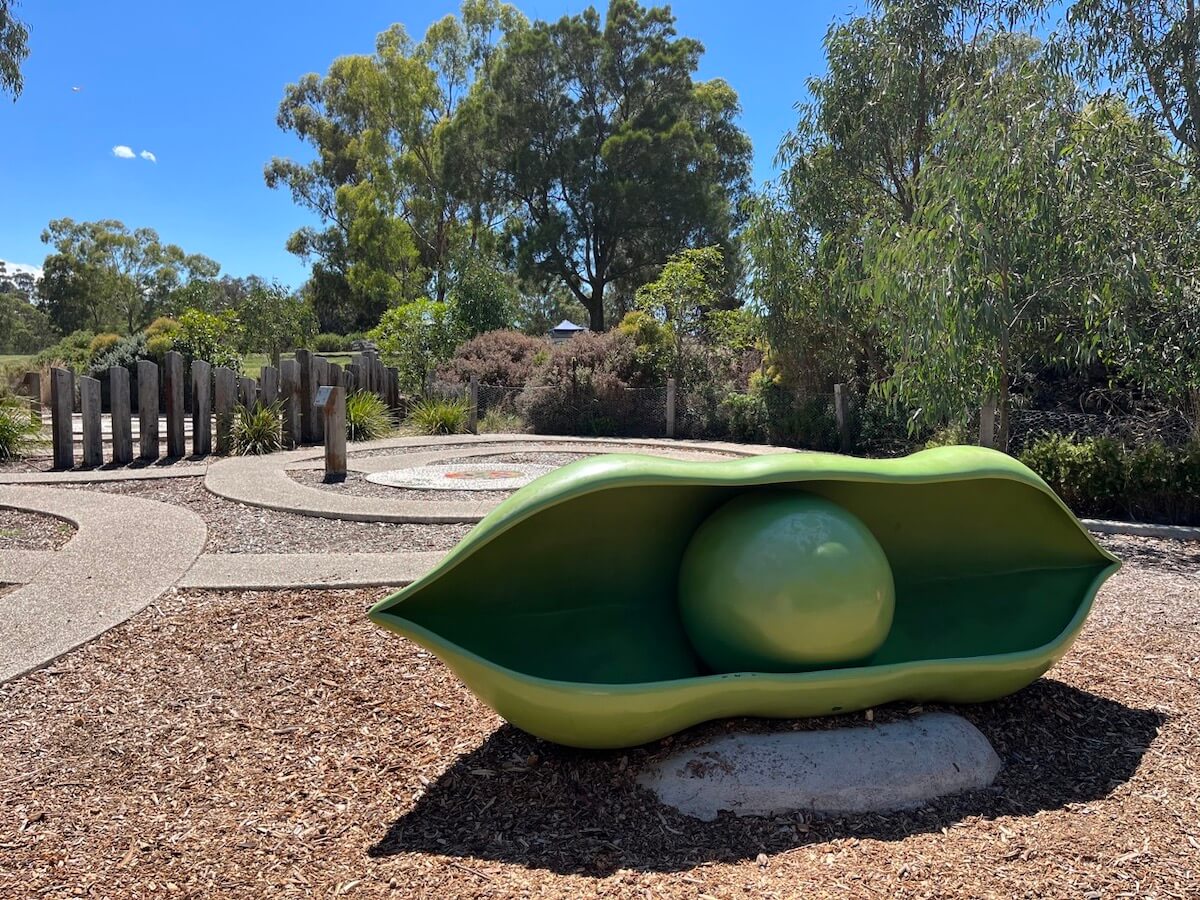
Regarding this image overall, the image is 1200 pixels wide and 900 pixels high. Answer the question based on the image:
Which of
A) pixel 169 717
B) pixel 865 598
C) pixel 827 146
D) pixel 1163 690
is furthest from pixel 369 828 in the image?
pixel 827 146

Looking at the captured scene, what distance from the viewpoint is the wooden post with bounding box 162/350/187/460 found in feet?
41.0

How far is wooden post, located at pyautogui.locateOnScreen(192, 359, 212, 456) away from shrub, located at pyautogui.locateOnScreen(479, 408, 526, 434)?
7.28m

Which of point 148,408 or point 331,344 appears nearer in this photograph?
point 148,408

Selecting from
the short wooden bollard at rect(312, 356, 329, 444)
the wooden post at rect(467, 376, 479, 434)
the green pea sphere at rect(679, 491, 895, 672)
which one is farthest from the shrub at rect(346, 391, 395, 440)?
the green pea sphere at rect(679, 491, 895, 672)

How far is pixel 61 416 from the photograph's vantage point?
11.3m

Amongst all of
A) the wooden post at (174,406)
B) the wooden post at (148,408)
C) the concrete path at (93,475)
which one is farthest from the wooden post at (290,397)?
the concrete path at (93,475)

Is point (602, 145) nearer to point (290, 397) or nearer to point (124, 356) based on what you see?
point (124, 356)

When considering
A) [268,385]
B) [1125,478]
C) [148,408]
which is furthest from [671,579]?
[268,385]

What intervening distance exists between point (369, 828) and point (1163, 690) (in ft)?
11.9

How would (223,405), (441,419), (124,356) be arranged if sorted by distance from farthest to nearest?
(124,356) < (441,419) < (223,405)

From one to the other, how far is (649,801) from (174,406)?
466 inches

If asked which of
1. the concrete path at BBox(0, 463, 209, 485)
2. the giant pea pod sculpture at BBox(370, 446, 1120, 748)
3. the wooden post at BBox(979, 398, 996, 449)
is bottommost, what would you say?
the concrete path at BBox(0, 463, 209, 485)

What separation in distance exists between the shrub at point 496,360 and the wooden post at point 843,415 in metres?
8.61

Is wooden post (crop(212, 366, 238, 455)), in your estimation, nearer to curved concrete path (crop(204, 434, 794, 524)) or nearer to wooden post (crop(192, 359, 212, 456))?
wooden post (crop(192, 359, 212, 456))
